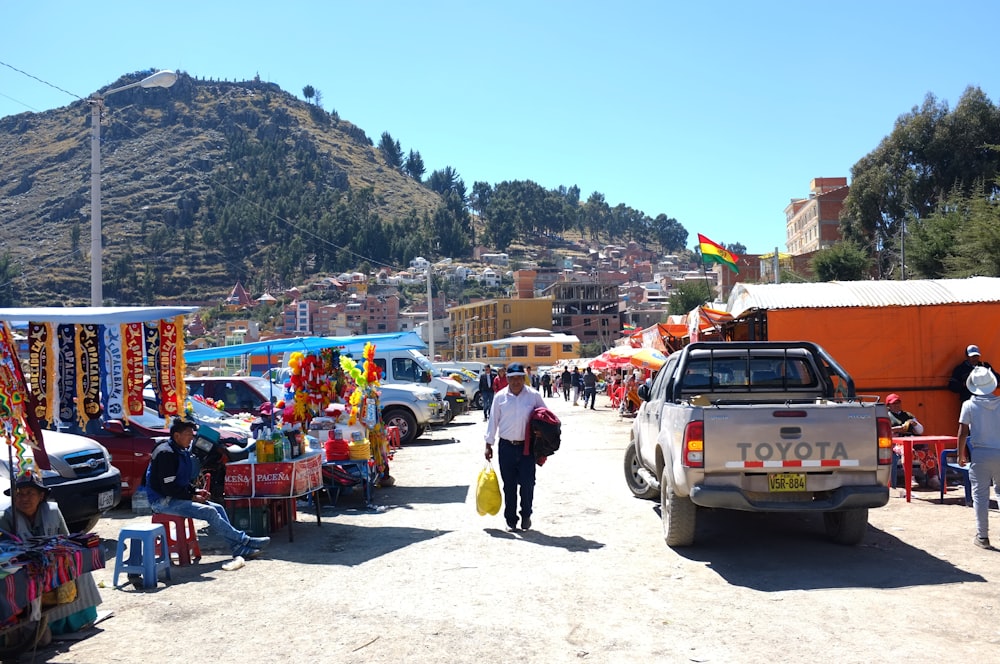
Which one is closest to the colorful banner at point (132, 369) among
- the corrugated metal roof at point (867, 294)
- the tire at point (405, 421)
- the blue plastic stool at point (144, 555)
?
the blue plastic stool at point (144, 555)

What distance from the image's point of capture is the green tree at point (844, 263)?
44.7 m

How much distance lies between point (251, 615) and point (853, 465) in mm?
5102

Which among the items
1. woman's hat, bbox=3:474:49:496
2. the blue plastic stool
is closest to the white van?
the blue plastic stool

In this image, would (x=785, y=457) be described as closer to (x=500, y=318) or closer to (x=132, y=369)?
(x=132, y=369)

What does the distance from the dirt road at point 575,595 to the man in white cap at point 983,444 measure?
0.34 m

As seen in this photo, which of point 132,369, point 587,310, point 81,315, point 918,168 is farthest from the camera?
point 587,310

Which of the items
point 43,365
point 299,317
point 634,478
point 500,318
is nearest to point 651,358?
point 634,478

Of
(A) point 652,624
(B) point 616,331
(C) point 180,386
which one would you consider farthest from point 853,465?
(B) point 616,331

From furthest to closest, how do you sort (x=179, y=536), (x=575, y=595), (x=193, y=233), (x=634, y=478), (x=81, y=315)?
(x=193, y=233)
(x=634, y=478)
(x=81, y=315)
(x=179, y=536)
(x=575, y=595)

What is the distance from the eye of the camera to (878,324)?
14.2 m

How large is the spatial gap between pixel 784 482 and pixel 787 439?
0.39m

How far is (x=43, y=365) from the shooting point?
10.3 metres

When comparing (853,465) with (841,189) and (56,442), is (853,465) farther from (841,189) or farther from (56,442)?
(841,189)

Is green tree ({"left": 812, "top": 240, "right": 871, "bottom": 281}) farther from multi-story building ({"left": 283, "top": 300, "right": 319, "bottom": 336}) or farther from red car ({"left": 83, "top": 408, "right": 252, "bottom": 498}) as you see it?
multi-story building ({"left": 283, "top": 300, "right": 319, "bottom": 336})
